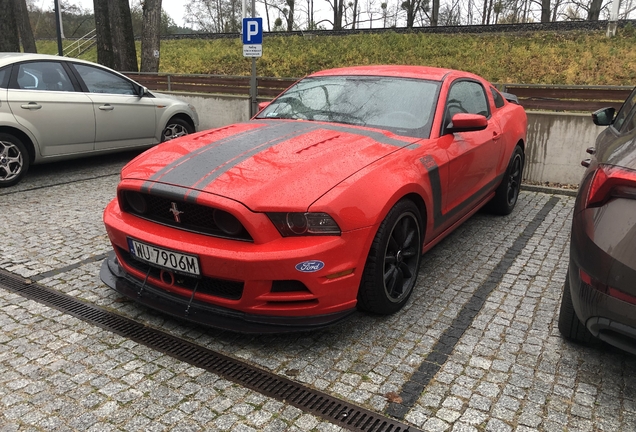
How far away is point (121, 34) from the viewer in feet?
47.1

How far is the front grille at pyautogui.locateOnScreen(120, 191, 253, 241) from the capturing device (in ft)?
9.07


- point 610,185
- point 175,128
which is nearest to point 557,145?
point 610,185

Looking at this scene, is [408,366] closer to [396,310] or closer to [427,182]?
[396,310]

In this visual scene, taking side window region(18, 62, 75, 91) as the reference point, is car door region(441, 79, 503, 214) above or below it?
below

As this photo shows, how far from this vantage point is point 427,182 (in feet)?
11.2

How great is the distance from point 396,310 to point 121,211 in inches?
74.2

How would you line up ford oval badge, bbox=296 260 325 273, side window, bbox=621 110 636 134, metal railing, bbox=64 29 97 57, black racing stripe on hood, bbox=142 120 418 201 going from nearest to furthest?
ford oval badge, bbox=296 260 325 273
black racing stripe on hood, bbox=142 120 418 201
side window, bbox=621 110 636 134
metal railing, bbox=64 29 97 57

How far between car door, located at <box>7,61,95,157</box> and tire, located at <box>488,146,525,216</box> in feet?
17.3

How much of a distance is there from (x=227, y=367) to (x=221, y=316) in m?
0.28

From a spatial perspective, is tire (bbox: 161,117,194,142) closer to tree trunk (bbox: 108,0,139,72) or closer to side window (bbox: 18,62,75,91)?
side window (bbox: 18,62,75,91)

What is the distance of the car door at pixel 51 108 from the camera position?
6.10m

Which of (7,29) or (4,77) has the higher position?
(7,29)

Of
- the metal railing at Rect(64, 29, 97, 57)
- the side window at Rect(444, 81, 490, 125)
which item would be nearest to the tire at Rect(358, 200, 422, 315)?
the side window at Rect(444, 81, 490, 125)

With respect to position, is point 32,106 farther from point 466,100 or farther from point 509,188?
point 509,188
